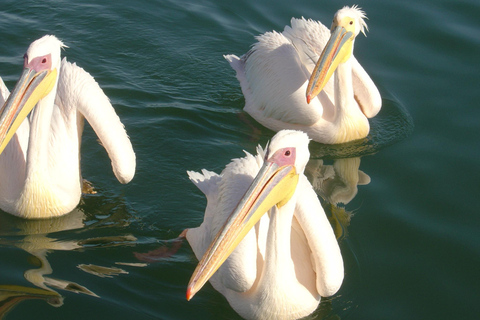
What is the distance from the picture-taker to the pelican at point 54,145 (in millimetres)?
5105

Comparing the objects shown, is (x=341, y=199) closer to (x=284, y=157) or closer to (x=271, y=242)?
(x=271, y=242)

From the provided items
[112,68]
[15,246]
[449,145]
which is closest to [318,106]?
[449,145]

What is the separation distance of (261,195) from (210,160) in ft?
8.17

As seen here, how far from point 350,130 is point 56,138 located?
2898mm

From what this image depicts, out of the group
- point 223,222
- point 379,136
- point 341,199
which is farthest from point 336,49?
point 223,222

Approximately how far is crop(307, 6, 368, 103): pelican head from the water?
29.1 inches

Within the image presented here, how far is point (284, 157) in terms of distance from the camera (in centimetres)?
397

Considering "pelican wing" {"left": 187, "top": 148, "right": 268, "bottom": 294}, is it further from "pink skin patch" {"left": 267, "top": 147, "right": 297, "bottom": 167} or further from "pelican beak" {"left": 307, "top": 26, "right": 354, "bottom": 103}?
"pelican beak" {"left": 307, "top": 26, "right": 354, "bottom": 103}

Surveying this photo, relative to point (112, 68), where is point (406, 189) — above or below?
Result: below

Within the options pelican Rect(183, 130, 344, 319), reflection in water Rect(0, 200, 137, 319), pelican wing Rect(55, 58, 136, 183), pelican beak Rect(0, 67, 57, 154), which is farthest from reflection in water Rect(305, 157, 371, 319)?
pelican beak Rect(0, 67, 57, 154)

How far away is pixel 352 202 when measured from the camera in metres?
5.97

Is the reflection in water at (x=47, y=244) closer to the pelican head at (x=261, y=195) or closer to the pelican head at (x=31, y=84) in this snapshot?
the pelican head at (x=31, y=84)

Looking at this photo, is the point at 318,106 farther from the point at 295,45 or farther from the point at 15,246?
the point at 15,246

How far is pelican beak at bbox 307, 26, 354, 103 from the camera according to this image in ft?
21.0
